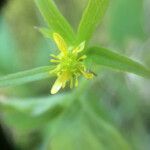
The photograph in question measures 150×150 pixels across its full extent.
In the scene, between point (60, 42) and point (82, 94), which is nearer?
point (60, 42)

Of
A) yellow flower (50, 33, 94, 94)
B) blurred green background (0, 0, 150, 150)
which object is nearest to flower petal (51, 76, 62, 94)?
yellow flower (50, 33, 94, 94)

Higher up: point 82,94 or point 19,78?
point 82,94

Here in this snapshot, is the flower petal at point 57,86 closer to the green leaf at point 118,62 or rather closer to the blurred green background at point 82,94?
the green leaf at point 118,62

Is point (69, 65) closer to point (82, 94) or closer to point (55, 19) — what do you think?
point (55, 19)

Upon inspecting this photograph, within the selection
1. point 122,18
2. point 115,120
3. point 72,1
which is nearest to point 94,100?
point 115,120

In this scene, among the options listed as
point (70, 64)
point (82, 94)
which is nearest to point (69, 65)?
point (70, 64)

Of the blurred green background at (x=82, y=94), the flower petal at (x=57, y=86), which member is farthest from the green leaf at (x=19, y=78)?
the blurred green background at (x=82, y=94)

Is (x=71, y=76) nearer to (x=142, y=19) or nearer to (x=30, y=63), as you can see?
(x=142, y=19)
